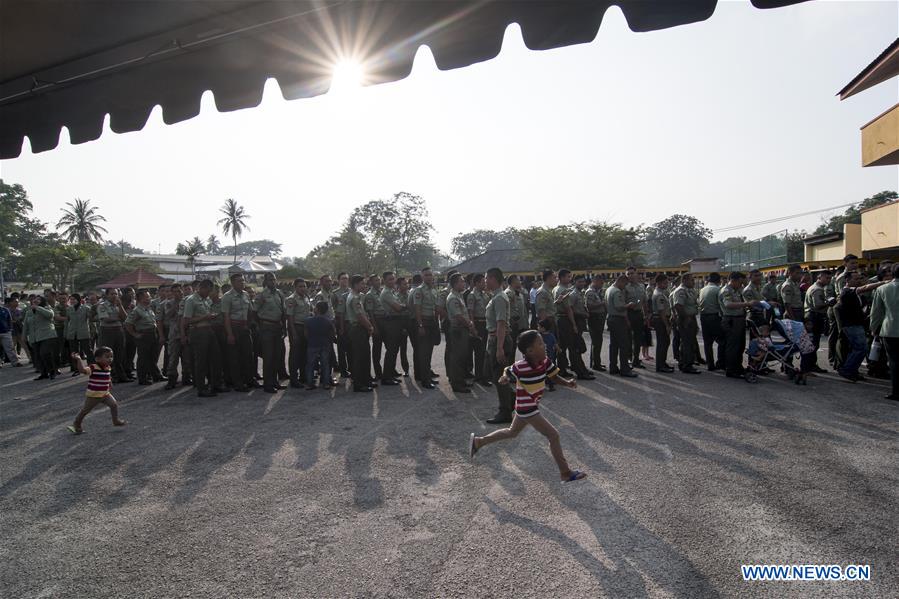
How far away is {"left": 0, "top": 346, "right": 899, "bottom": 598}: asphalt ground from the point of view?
3125mm

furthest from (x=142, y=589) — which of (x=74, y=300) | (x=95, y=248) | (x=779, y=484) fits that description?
(x=95, y=248)

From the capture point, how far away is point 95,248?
163 feet

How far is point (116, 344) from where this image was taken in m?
10.3

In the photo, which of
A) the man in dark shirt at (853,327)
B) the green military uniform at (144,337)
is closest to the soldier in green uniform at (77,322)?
the green military uniform at (144,337)

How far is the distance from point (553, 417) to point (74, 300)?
11509 millimetres

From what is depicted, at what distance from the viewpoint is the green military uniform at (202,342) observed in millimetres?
8469

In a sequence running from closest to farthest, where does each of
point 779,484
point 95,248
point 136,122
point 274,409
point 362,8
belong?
1. point 362,8
2. point 136,122
3. point 779,484
4. point 274,409
5. point 95,248

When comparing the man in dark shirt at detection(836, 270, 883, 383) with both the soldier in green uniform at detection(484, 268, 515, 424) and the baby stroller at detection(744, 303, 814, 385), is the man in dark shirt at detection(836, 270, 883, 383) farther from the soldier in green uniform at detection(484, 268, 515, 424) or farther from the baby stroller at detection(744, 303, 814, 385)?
the soldier in green uniform at detection(484, 268, 515, 424)

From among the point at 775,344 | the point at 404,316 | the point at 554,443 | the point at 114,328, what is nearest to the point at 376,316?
the point at 404,316

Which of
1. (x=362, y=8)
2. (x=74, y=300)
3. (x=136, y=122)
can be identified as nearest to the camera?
(x=362, y=8)

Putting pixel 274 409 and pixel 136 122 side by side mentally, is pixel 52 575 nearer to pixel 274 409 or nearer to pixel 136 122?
pixel 136 122

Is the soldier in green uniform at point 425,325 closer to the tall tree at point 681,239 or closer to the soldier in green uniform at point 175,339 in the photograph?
the soldier in green uniform at point 175,339

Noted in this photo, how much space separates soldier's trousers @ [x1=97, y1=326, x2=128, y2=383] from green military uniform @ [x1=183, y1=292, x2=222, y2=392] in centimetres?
279

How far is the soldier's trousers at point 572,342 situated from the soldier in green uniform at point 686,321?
6.99ft
